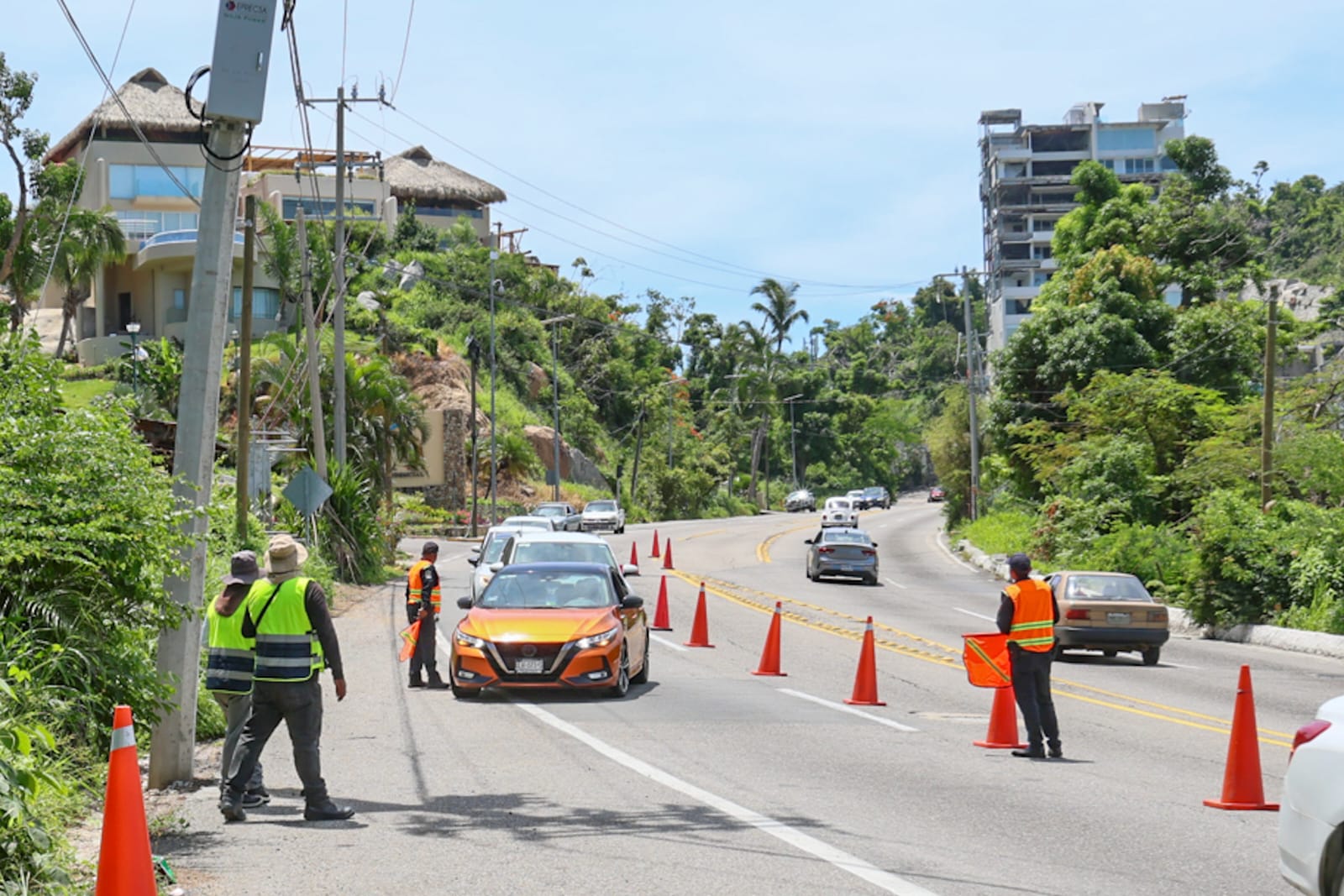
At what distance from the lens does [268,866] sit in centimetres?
783

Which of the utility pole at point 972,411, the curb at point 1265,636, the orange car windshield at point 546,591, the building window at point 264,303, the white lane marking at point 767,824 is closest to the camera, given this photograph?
the white lane marking at point 767,824

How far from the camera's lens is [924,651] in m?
22.6

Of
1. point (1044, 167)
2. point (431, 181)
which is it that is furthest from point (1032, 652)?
point (1044, 167)

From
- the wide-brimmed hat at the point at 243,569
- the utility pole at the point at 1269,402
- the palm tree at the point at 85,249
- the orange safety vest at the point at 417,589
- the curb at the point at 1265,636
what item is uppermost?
the palm tree at the point at 85,249

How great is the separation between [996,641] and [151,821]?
23.2ft

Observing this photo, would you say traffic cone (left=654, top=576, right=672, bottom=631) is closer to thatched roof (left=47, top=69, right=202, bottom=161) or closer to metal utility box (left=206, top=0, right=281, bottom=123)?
metal utility box (left=206, top=0, right=281, bottom=123)

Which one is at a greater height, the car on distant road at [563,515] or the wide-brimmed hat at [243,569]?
the wide-brimmed hat at [243,569]

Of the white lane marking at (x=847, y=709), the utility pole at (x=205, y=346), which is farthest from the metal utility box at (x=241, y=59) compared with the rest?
the white lane marking at (x=847, y=709)

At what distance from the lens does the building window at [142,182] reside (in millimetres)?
78294

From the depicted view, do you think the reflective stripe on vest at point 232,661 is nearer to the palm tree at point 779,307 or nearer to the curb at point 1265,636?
the curb at point 1265,636

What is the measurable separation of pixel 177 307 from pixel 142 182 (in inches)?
549

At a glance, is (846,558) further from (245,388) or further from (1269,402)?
(245,388)

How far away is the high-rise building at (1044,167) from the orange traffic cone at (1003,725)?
380ft

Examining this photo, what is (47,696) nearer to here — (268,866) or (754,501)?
(268,866)
